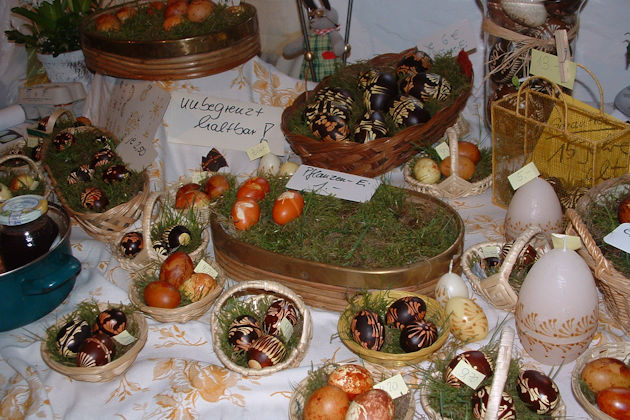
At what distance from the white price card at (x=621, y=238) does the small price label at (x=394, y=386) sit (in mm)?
453

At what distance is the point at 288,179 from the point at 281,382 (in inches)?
24.1

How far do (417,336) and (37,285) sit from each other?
31.8 inches

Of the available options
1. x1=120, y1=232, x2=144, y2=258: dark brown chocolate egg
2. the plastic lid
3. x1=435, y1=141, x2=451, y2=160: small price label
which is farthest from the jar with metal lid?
x1=435, y1=141, x2=451, y2=160: small price label

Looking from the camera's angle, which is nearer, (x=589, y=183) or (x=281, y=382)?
(x=281, y=382)

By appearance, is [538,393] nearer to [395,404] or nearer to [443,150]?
[395,404]

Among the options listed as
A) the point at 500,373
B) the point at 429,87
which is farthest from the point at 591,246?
the point at 429,87

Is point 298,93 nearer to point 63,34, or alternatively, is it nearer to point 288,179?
point 288,179

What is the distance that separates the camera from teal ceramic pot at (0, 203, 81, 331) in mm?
1193

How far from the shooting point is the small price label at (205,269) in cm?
129

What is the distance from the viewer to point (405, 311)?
107cm

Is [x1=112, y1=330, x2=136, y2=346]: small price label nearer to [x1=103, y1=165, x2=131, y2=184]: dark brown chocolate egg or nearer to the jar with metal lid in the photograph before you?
the jar with metal lid

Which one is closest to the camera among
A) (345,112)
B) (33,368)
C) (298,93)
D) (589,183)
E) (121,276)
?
(33,368)

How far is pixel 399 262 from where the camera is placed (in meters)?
1.20

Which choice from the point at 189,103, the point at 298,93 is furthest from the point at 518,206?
the point at 189,103
